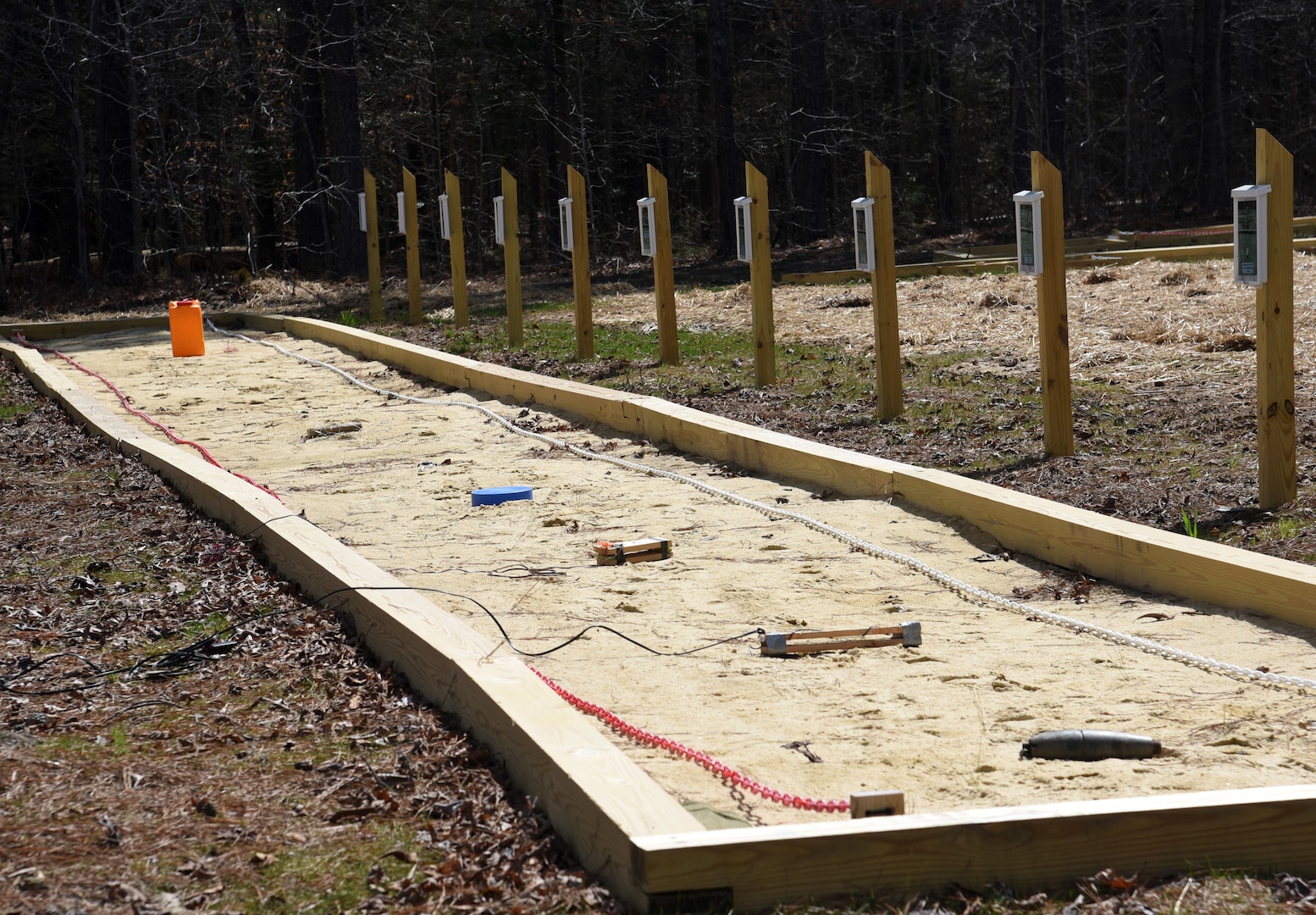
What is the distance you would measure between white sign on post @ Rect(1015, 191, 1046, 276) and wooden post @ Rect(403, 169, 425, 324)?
10301 mm

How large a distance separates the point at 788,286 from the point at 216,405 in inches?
353

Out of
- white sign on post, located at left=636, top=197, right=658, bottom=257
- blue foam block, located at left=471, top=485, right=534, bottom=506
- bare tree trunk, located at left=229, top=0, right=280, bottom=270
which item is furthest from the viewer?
bare tree trunk, located at left=229, top=0, right=280, bottom=270

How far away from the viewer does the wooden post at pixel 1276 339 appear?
19.7 feet

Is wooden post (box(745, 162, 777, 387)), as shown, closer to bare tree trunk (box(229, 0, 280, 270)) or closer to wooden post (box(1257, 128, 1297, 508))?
wooden post (box(1257, 128, 1297, 508))

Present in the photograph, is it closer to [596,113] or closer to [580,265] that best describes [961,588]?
[580,265]

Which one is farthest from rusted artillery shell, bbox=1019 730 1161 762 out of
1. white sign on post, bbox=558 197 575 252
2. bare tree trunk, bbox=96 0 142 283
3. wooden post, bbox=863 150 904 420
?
bare tree trunk, bbox=96 0 142 283

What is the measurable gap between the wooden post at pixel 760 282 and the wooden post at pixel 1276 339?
15.8 feet

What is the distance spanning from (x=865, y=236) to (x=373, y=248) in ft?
33.4

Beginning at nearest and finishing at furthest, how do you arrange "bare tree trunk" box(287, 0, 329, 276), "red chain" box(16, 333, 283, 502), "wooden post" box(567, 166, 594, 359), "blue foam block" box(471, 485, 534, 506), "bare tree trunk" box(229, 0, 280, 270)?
1. "blue foam block" box(471, 485, 534, 506)
2. "red chain" box(16, 333, 283, 502)
3. "wooden post" box(567, 166, 594, 359)
4. "bare tree trunk" box(287, 0, 329, 276)
5. "bare tree trunk" box(229, 0, 280, 270)

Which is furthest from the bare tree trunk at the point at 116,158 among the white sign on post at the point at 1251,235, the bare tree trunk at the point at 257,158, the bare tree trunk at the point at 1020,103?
the white sign on post at the point at 1251,235

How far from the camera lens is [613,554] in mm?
6020

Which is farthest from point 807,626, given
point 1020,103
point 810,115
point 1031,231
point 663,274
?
point 1020,103

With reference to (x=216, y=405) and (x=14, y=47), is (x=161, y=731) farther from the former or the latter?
(x=14, y=47)

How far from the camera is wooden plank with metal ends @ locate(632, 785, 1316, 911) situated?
2992 millimetres
